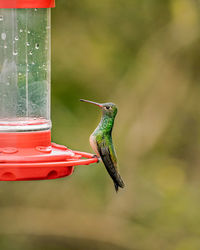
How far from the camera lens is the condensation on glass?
18.8 feet

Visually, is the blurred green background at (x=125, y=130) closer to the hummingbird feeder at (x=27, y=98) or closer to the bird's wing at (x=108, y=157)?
the bird's wing at (x=108, y=157)

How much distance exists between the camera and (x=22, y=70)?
5.86 metres

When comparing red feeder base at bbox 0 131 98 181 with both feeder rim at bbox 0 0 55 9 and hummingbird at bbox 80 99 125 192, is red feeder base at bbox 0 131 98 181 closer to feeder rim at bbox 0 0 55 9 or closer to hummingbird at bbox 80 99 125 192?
hummingbird at bbox 80 99 125 192

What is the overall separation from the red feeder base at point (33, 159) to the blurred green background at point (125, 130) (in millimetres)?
4150

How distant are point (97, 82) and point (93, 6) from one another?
2.94ft

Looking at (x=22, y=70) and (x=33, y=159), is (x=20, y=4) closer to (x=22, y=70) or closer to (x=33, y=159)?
(x=22, y=70)

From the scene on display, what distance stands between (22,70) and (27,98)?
0.64 feet

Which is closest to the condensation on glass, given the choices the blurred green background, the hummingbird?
the hummingbird

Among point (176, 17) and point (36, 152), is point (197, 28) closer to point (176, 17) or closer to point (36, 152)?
point (176, 17)

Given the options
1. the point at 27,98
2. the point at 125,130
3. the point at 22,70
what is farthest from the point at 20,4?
the point at 125,130

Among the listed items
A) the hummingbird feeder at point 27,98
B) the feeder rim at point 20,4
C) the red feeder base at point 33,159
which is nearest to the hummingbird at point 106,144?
the hummingbird feeder at point 27,98

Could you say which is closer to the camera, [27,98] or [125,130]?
[27,98]

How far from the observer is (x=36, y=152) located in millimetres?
5348

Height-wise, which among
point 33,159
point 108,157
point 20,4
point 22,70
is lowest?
point 108,157
